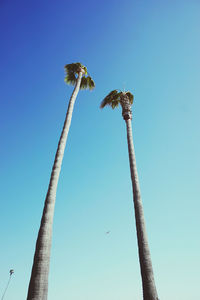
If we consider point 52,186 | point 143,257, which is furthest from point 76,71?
point 143,257

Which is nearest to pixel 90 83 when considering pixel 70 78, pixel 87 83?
pixel 87 83

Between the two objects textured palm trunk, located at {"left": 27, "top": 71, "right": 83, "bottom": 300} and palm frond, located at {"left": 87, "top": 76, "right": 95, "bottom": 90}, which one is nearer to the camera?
textured palm trunk, located at {"left": 27, "top": 71, "right": 83, "bottom": 300}

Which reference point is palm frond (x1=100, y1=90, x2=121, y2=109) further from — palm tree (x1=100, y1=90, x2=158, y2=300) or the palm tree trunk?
the palm tree trunk

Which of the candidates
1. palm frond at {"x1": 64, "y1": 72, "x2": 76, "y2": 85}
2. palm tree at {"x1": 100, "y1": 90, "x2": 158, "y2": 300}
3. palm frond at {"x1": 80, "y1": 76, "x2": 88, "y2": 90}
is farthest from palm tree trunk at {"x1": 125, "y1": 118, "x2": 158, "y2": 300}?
palm frond at {"x1": 64, "y1": 72, "x2": 76, "y2": 85}

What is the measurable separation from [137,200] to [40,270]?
189 inches

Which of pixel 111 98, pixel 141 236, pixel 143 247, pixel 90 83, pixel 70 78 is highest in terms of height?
pixel 90 83

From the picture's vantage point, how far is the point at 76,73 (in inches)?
575

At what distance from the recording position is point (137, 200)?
8164 millimetres

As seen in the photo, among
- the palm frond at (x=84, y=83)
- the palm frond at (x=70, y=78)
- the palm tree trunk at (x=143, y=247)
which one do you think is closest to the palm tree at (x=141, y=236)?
the palm tree trunk at (x=143, y=247)

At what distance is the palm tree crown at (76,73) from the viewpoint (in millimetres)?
14158

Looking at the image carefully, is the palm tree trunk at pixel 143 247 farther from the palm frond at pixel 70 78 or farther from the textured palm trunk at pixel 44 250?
the palm frond at pixel 70 78

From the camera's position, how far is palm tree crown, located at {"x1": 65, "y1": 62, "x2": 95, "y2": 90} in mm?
14158

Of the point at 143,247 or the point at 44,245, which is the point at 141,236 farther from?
the point at 44,245

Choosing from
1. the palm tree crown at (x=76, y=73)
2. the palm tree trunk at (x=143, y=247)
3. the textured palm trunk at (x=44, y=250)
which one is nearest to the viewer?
the textured palm trunk at (x=44, y=250)
